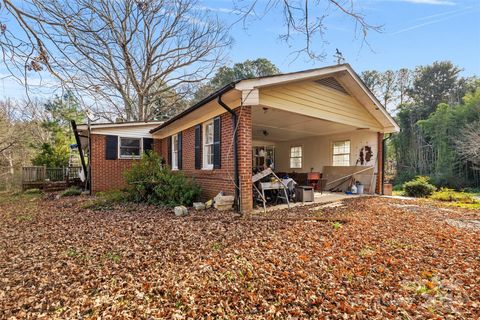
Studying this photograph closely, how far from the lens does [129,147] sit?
38.4 ft

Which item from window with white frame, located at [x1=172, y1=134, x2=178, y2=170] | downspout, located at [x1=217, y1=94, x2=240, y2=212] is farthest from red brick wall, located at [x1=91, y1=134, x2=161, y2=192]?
downspout, located at [x1=217, y1=94, x2=240, y2=212]

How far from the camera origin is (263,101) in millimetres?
6328

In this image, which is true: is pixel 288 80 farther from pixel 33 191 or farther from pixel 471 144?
pixel 471 144

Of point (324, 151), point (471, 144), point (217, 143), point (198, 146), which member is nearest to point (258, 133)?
point (324, 151)

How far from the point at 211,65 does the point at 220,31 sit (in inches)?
95.2

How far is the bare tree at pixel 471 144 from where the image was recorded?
15.1m

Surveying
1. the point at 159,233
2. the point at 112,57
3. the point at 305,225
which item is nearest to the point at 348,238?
the point at 305,225

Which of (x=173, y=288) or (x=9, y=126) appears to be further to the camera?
(x=9, y=126)

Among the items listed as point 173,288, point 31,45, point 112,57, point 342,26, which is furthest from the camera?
point 112,57

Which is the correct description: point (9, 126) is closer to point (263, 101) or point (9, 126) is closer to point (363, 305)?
point (263, 101)

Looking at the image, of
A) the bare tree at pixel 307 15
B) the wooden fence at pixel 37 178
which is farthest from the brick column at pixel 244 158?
the wooden fence at pixel 37 178

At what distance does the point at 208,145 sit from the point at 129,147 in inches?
217

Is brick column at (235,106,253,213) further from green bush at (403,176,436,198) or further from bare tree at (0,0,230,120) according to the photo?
bare tree at (0,0,230,120)

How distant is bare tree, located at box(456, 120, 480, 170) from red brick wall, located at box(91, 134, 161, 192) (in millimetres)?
19136
